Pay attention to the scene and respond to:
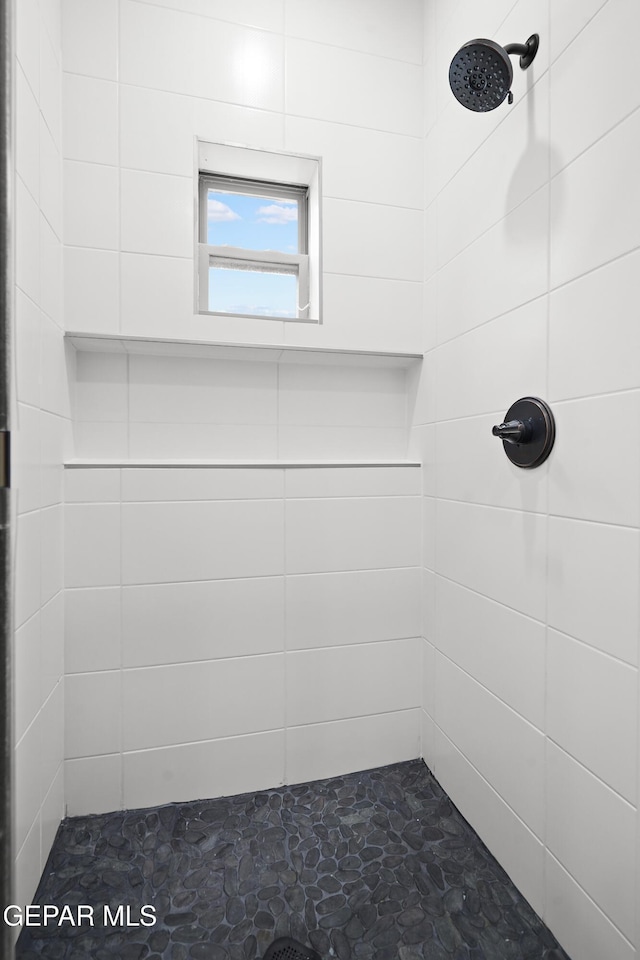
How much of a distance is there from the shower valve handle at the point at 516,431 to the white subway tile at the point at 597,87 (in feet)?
1.70

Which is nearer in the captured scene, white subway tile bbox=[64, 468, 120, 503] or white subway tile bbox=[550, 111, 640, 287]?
white subway tile bbox=[550, 111, 640, 287]

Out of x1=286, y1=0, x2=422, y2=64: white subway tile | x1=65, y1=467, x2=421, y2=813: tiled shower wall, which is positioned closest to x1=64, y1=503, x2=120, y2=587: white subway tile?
x1=65, y1=467, x2=421, y2=813: tiled shower wall

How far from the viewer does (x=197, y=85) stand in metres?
1.43

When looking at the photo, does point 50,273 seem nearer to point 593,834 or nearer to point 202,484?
point 202,484

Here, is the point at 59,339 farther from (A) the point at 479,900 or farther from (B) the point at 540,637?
(A) the point at 479,900

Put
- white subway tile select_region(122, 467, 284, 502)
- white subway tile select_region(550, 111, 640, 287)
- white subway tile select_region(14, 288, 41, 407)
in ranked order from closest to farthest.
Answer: white subway tile select_region(550, 111, 640, 287)
white subway tile select_region(14, 288, 41, 407)
white subway tile select_region(122, 467, 284, 502)

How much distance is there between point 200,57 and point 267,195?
1.28 feet

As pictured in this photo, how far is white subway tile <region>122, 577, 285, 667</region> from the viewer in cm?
145

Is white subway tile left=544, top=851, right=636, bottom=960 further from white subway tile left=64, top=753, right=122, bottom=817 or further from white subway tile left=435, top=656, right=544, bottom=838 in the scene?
white subway tile left=64, top=753, right=122, bottom=817

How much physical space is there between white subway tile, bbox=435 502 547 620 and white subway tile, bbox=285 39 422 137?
123 cm

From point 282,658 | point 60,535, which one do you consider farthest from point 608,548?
point 60,535

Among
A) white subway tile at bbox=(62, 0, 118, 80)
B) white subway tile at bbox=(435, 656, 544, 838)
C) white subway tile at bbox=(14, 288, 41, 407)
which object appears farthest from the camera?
white subway tile at bbox=(62, 0, 118, 80)

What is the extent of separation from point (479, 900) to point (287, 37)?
92.1 inches

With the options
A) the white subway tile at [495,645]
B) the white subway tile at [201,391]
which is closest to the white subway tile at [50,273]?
the white subway tile at [201,391]
